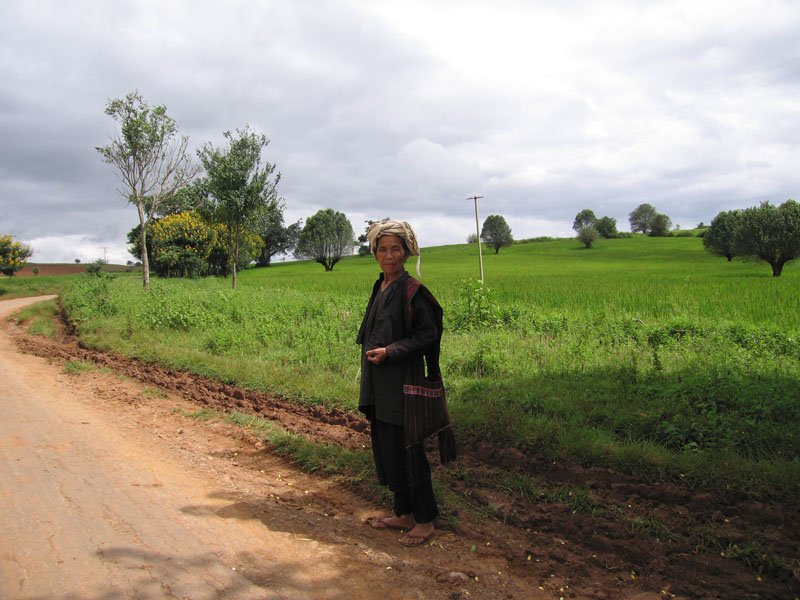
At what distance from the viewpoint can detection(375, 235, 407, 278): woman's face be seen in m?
3.50

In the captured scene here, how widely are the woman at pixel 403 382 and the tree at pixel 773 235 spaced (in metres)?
31.3

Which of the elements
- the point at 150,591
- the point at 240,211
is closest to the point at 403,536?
the point at 150,591

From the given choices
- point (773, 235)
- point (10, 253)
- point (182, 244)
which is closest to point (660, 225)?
point (773, 235)

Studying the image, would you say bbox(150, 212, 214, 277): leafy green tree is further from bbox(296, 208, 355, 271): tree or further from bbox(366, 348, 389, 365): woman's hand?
bbox(366, 348, 389, 365): woman's hand

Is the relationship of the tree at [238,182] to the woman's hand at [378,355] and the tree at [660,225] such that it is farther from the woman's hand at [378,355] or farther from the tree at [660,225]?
the tree at [660,225]

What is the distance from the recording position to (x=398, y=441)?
3.47 meters

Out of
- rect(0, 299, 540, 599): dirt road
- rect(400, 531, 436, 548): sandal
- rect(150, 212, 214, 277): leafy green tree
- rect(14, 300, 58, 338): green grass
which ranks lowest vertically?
rect(400, 531, 436, 548): sandal

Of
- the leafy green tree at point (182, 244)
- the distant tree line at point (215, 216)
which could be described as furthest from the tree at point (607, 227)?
the leafy green tree at point (182, 244)

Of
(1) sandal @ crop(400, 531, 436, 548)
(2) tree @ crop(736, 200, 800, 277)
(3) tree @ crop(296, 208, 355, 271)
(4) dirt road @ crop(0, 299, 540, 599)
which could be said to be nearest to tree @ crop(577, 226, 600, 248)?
(3) tree @ crop(296, 208, 355, 271)

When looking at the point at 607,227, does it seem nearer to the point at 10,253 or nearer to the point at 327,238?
the point at 327,238

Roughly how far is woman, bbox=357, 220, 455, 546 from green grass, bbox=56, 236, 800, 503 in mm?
1691

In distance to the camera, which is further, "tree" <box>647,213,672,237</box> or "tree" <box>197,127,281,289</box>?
"tree" <box>647,213,672,237</box>

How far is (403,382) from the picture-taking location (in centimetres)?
340

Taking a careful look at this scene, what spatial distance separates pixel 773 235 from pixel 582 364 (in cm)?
2788
